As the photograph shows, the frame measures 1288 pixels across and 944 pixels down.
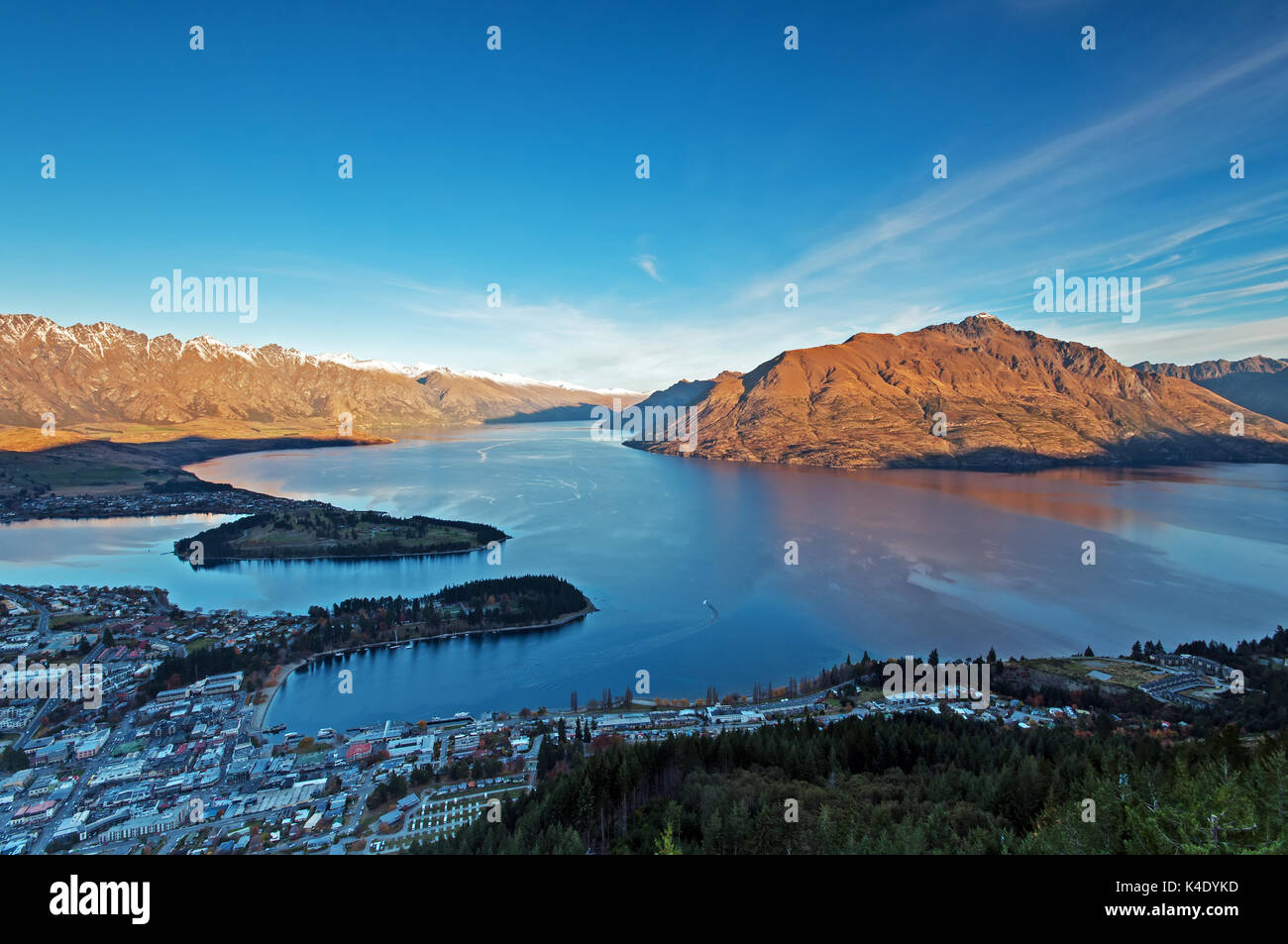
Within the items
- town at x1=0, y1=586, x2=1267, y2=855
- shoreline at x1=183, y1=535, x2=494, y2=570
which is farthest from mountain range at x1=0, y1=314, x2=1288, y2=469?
town at x1=0, y1=586, x2=1267, y2=855

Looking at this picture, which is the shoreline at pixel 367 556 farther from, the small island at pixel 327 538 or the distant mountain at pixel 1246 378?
the distant mountain at pixel 1246 378

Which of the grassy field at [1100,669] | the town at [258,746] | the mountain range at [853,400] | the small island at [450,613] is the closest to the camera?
the town at [258,746]

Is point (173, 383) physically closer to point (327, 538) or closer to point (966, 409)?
point (327, 538)

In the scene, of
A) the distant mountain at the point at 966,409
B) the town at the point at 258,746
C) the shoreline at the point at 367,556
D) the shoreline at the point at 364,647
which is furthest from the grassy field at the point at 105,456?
the distant mountain at the point at 966,409

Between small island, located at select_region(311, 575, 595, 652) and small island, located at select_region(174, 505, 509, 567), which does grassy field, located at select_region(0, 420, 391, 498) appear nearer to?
small island, located at select_region(174, 505, 509, 567)

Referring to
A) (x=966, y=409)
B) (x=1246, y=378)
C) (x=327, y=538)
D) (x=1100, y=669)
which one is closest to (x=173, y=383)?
(x=327, y=538)
